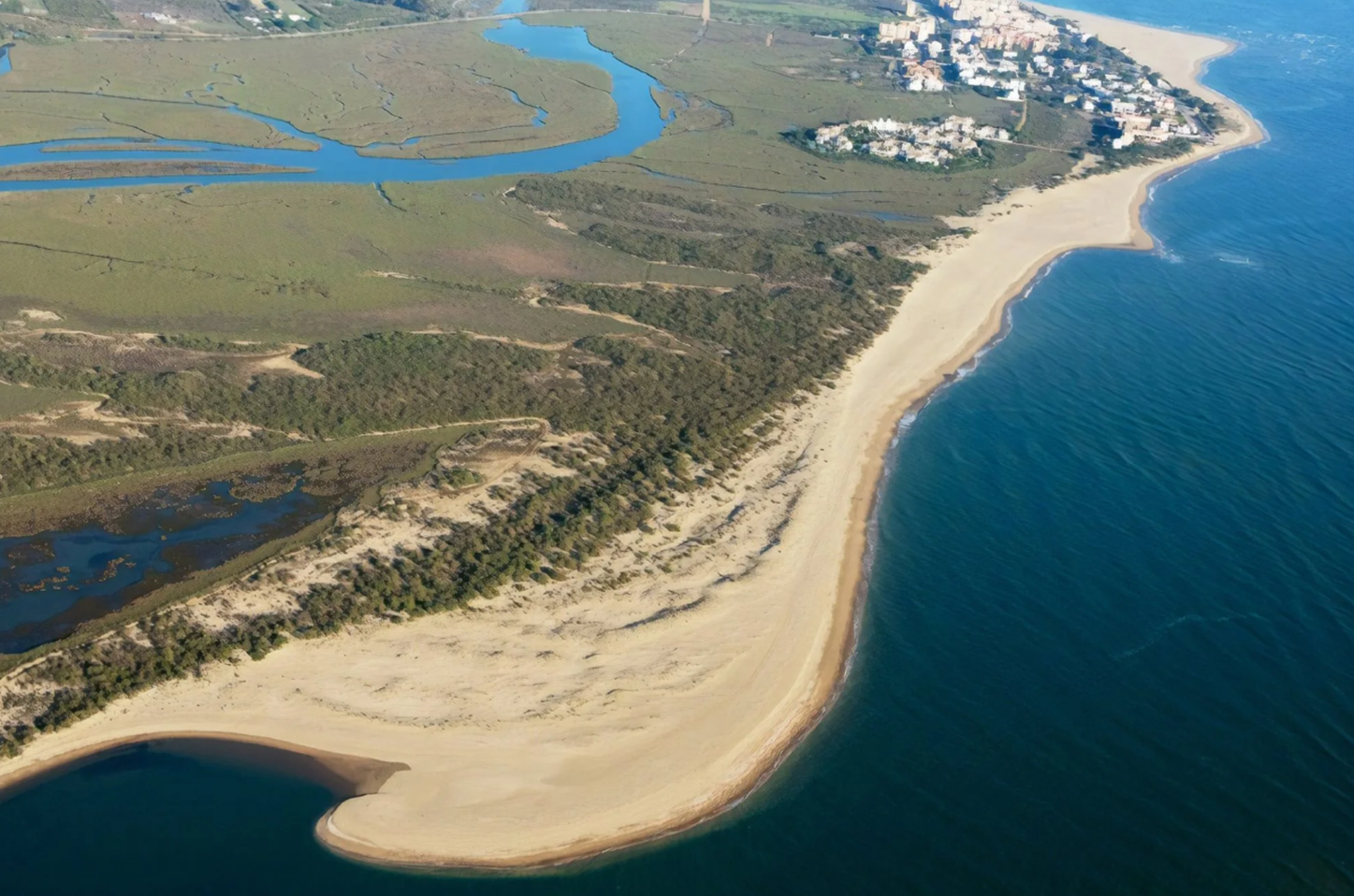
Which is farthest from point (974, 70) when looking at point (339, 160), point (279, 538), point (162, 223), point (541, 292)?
point (279, 538)

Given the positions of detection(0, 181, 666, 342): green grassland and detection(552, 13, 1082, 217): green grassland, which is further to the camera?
detection(552, 13, 1082, 217): green grassland

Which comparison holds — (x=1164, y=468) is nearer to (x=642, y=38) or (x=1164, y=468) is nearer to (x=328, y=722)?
(x=328, y=722)

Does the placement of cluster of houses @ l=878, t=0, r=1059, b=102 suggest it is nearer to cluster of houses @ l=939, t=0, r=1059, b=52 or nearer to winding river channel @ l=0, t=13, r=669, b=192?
cluster of houses @ l=939, t=0, r=1059, b=52

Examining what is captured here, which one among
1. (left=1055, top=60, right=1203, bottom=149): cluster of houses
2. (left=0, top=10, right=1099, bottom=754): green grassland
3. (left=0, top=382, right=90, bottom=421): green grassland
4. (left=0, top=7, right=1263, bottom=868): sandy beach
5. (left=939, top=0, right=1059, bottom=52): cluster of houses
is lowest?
(left=0, top=7, right=1263, bottom=868): sandy beach

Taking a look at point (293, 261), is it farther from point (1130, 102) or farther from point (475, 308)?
Answer: point (1130, 102)

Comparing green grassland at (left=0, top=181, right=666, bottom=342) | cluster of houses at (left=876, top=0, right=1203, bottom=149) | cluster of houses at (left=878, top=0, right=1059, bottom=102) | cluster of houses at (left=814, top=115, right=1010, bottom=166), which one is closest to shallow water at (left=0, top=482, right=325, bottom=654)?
green grassland at (left=0, top=181, right=666, bottom=342)
